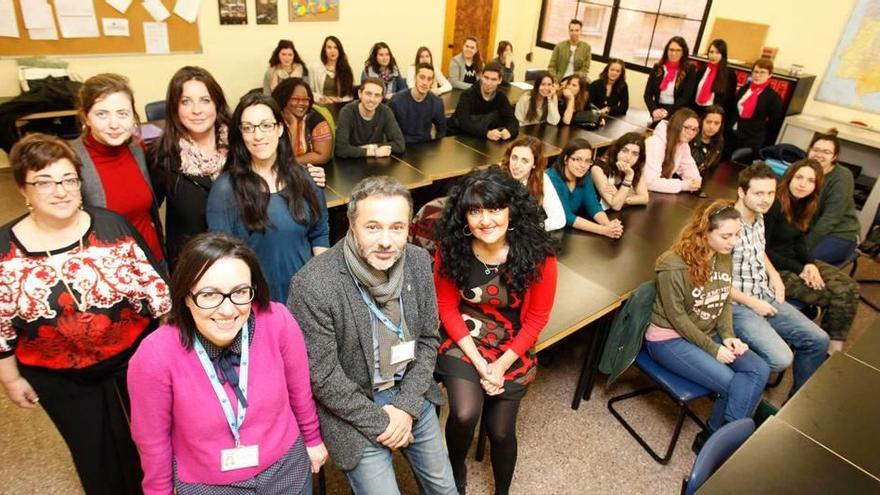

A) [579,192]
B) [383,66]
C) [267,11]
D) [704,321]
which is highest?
[267,11]

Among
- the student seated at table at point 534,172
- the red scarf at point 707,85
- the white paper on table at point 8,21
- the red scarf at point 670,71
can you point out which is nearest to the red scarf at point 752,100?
the red scarf at point 707,85

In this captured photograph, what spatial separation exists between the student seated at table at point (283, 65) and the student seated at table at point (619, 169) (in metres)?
3.91

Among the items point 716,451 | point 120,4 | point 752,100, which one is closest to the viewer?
point 716,451

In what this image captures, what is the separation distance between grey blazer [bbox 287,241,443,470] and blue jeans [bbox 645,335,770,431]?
1332 millimetres

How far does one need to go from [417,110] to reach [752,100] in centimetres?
370

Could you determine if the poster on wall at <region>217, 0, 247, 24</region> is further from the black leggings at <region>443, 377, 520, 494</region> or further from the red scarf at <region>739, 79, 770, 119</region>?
the red scarf at <region>739, 79, 770, 119</region>

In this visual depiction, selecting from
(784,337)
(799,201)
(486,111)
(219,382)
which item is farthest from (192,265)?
(486,111)

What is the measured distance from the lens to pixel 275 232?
2.07 metres

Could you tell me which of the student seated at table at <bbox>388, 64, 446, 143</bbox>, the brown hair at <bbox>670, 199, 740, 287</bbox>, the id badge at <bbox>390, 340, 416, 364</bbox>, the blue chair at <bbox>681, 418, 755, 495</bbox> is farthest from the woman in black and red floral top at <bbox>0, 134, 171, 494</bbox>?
the student seated at table at <bbox>388, 64, 446, 143</bbox>

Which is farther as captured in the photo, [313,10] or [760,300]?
[313,10]

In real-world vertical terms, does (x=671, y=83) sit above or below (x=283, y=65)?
above

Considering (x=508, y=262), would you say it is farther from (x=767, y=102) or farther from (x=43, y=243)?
(x=767, y=102)

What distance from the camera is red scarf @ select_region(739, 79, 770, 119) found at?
18.0 ft

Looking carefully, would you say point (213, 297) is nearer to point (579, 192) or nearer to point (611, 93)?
point (579, 192)
